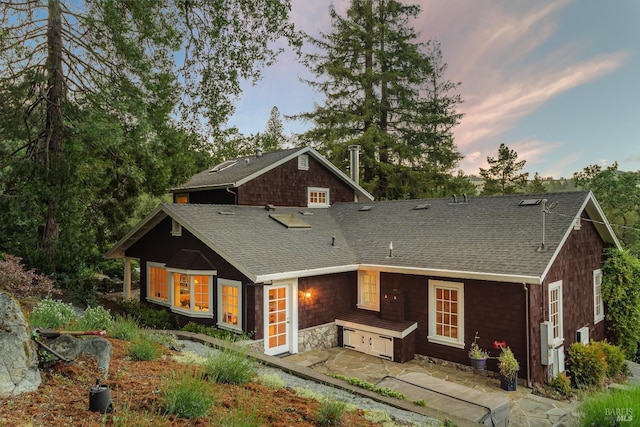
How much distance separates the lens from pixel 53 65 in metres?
12.4

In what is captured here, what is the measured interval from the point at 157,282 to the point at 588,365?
12.7 metres

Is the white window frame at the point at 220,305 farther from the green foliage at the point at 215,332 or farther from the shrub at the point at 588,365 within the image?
the shrub at the point at 588,365

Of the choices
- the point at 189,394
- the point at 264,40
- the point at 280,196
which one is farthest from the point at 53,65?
the point at 189,394

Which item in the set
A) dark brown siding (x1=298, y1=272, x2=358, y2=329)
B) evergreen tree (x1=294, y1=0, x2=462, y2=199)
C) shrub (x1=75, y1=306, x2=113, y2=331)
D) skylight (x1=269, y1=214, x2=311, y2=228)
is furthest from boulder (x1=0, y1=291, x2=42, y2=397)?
evergreen tree (x1=294, y1=0, x2=462, y2=199)

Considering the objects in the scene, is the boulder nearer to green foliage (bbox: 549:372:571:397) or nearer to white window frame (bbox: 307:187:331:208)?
green foliage (bbox: 549:372:571:397)

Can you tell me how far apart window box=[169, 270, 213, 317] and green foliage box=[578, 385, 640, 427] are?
8.91m

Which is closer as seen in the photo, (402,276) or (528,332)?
(528,332)

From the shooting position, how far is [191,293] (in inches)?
450

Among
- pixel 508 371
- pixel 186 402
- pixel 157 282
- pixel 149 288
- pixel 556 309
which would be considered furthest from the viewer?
pixel 149 288

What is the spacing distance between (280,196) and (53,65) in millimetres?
8569

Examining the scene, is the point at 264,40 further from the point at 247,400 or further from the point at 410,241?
the point at 247,400

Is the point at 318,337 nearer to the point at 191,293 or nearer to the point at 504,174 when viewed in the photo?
the point at 191,293

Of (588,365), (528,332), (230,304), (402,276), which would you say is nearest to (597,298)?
(588,365)

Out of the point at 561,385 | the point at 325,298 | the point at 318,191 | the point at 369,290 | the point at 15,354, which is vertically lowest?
the point at 561,385
